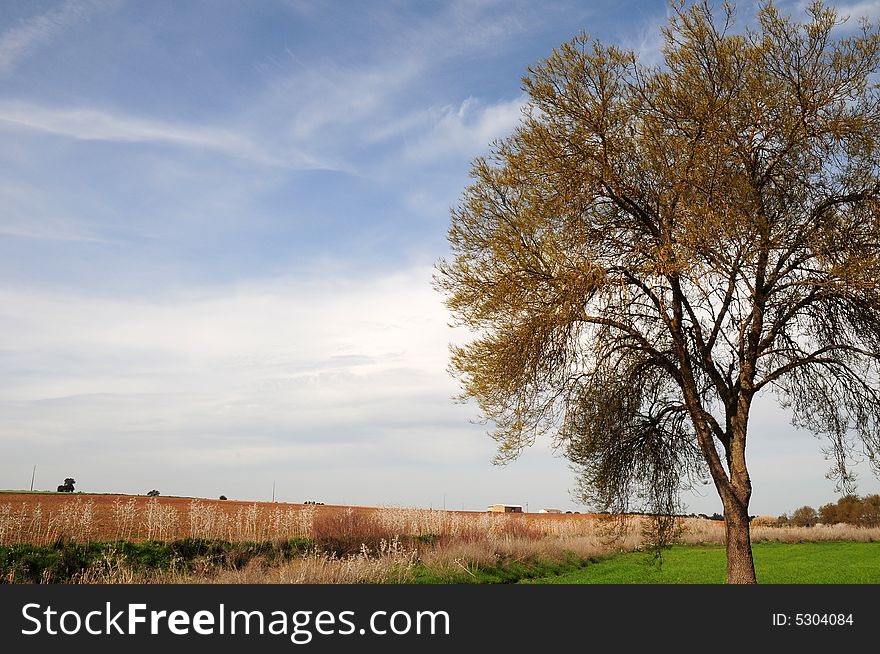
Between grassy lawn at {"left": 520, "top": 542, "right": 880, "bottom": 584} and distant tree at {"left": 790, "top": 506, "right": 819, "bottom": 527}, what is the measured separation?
14.9 m

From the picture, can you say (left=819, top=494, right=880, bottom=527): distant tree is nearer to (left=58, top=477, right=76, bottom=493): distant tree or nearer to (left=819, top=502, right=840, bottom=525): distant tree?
(left=819, top=502, right=840, bottom=525): distant tree

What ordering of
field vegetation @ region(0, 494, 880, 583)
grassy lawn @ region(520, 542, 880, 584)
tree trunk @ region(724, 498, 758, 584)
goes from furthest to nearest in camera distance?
grassy lawn @ region(520, 542, 880, 584) → field vegetation @ region(0, 494, 880, 583) → tree trunk @ region(724, 498, 758, 584)

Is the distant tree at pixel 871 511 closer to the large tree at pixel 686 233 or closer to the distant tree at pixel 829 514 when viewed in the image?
the distant tree at pixel 829 514

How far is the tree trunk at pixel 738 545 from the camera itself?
42.0 feet

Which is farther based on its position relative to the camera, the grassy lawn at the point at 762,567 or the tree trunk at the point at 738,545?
the grassy lawn at the point at 762,567

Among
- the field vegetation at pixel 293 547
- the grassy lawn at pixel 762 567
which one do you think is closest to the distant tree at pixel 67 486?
the field vegetation at pixel 293 547

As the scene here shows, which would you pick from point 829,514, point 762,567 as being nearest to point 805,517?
point 829,514

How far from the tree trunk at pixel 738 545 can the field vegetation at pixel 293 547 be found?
2.89 m

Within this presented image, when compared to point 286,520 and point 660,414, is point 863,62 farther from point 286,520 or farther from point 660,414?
point 286,520

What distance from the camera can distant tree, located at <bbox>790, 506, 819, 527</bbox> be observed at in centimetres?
5625

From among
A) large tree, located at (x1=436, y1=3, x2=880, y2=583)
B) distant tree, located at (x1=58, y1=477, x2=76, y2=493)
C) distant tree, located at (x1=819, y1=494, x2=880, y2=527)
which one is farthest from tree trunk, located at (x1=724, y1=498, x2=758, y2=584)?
distant tree, located at (x1=58, y1=477, x2=76, y2=493)

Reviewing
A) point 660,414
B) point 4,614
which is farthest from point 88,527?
point 660,414

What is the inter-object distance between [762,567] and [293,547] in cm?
1938

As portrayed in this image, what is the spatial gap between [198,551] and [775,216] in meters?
20.0
